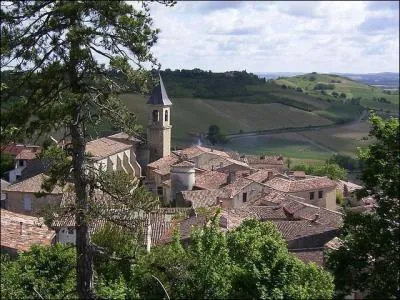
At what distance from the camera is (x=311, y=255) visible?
23641mm

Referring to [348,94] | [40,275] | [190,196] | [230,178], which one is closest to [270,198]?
[190,196]

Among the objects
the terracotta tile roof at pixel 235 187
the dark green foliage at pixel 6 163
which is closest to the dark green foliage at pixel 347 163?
the terracotta tile roof at pixel 235 187

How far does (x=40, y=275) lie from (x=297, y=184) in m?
28.0

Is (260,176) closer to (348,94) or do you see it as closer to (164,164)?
(164,164)

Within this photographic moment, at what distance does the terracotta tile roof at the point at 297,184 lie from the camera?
134ft

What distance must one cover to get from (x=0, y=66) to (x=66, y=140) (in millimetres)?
2169

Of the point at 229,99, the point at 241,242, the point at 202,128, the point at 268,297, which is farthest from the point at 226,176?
the point at 229,99

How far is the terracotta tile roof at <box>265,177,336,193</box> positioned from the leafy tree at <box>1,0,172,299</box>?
29687 mm

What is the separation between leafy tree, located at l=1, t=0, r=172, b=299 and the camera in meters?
10.6

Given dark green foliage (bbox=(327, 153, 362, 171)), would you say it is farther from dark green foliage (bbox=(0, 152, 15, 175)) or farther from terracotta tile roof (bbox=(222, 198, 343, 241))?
terracotta tile roof (bbox=(222, 198, 343, 241))

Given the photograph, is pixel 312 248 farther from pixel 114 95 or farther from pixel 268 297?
pixel 114 95

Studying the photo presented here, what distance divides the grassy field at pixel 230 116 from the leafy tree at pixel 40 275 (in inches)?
2666

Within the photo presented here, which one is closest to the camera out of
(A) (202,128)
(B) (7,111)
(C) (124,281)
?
(B) (7,111)

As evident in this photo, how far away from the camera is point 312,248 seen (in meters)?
25.9
